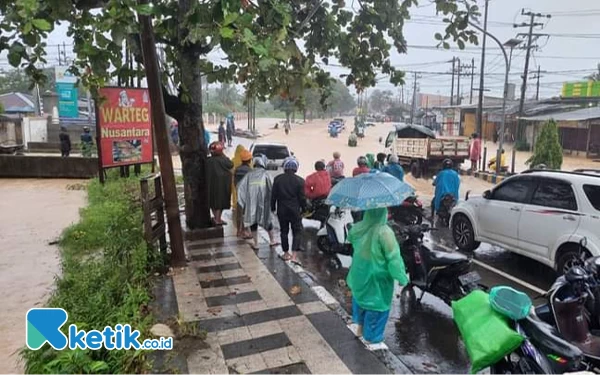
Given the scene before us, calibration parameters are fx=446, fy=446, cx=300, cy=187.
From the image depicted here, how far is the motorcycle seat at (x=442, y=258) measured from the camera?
16.5 ft

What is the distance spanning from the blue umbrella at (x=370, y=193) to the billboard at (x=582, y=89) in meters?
41.6

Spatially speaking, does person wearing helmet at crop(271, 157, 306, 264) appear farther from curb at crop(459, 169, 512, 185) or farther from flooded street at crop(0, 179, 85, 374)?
A: curb at crop(459, 169, 512, 185)

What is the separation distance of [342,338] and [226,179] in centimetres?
436

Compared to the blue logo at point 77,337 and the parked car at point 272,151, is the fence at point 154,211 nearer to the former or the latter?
the blue logo at point 77,337

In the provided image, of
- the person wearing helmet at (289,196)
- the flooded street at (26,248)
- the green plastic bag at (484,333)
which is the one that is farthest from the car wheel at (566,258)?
the flooded street at (26,248)

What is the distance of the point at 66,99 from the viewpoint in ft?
91.2

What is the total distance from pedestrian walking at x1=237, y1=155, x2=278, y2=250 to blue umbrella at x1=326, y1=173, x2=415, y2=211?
112 inches

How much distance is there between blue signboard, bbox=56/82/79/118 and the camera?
2741 centimetres

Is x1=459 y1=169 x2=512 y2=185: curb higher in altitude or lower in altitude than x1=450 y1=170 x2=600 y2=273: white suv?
lower

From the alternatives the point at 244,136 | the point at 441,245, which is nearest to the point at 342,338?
the point at 441,245

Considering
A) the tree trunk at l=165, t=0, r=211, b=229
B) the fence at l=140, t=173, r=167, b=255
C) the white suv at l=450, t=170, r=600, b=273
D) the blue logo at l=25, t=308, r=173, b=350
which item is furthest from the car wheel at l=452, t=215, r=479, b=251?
the blue logo at l=25, t=308, r=173, b=350

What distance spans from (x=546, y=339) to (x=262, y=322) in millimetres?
2742

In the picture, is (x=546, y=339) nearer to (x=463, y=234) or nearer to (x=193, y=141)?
(x=463, y=234)

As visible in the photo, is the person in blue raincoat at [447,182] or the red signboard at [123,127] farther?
the red signboard at [123,127]
